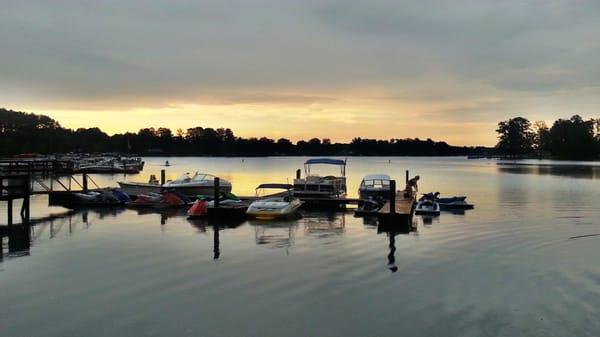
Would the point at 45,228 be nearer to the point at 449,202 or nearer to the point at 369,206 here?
the point at 369,206

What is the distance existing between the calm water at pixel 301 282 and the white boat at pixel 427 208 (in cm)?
508

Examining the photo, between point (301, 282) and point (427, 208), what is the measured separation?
1736 centimetres

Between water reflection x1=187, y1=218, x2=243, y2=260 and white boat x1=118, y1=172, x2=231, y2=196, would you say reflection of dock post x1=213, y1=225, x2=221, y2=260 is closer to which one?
water reflection x1=187, y1=218, x2=243, y2=260

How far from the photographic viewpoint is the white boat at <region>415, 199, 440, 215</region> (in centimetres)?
2852

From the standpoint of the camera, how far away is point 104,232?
21.8 meters

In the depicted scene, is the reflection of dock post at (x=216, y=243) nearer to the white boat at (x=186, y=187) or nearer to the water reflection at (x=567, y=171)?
the white boat at (x=186, y=187)

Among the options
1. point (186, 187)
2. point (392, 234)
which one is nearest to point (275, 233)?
point (392, 234)

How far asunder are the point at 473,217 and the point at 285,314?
19921 mm

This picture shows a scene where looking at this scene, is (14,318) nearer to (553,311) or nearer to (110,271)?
(110,271)

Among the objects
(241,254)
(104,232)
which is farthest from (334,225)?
(104,232)

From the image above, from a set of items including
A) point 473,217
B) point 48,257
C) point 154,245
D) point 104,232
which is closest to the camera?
point 48,257

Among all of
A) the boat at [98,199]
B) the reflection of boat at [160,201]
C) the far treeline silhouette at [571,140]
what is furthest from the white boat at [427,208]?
the far treeline silhouette at [571,140]

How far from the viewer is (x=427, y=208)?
94.6ft

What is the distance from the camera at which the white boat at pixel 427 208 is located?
28516mm
